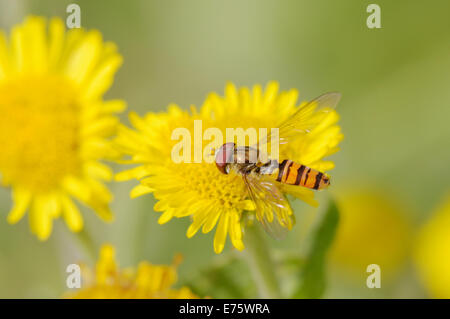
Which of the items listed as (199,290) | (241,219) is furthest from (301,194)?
(199,290)

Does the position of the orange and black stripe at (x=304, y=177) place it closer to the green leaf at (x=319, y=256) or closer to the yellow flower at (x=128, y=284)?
the green leaf at (x=319, y=256)

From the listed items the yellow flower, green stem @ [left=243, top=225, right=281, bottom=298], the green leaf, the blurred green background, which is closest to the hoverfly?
green stem @ [left=243, top=225, right=281, bottom=298]

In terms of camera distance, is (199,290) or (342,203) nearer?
(199,290)

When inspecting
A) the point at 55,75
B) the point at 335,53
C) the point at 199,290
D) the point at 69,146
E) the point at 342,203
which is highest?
the point at 335,53

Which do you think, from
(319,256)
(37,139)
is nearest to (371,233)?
(319,256)

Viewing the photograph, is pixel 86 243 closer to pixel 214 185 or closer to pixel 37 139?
pixel 37 139

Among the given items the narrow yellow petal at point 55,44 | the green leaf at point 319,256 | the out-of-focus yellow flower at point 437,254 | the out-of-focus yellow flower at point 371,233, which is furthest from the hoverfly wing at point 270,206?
the out-of-focus yellow flower at point 371,233

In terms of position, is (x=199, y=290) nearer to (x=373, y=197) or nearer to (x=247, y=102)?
(x=247, y=102)

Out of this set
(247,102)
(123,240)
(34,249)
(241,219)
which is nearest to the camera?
(241,219)
